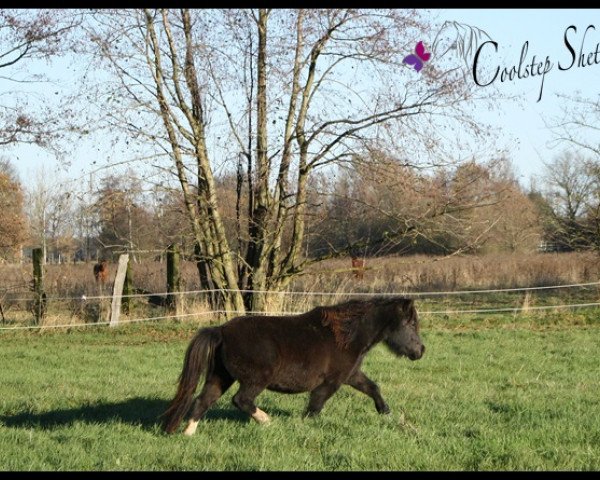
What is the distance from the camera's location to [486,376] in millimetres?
11531

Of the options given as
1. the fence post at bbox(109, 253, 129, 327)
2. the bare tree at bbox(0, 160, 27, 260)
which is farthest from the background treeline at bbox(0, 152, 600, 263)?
the bare tree at bbox(0, 160, 27, 260)

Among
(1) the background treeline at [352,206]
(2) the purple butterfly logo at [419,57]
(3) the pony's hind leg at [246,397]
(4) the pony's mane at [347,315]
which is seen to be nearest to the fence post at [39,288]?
(1) the background treeline at [352,206]

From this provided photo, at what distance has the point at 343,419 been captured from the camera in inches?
317

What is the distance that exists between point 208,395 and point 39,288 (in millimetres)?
13842

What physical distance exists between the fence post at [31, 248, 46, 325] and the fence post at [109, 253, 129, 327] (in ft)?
5.80

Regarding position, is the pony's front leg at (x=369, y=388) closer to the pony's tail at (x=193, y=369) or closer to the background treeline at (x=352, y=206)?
the pony's tail at (x=193, y=369)

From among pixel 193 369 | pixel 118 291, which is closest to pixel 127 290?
pixel 118 291

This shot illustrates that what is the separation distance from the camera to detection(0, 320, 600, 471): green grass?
6324 mm

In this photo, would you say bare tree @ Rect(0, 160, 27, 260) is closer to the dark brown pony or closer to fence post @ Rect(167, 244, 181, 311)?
fence post @ Rect(167, 244, 181, 311)

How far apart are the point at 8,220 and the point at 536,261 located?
21.3 meters

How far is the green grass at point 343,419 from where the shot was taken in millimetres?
6324

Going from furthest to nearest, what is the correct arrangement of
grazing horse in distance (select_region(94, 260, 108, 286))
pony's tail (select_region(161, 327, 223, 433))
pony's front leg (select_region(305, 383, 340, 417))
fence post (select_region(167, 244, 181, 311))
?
grazing horse in distance (select_region(94, 260, 108, 286)) → fence post (select_region(167, 244, 181, 311)) → pony's front leg (select_region(305, 383, 340, 417)) → pony's tail (select_region(161, 327, 223, 433))

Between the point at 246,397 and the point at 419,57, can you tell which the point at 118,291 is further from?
the point at 246,397

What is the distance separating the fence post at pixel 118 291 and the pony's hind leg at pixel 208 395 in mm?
12172
